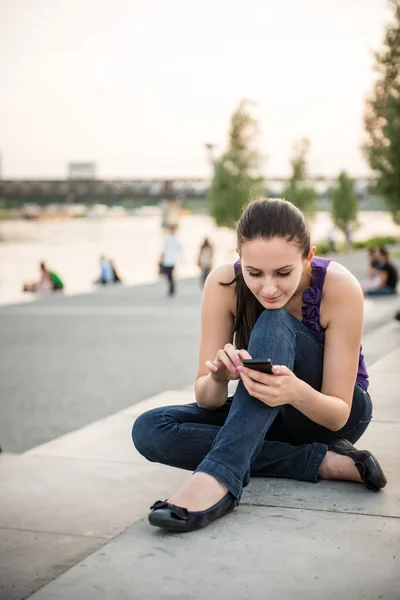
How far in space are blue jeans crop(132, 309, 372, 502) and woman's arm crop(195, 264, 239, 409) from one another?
126 millimetres

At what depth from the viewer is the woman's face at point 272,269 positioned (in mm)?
3064

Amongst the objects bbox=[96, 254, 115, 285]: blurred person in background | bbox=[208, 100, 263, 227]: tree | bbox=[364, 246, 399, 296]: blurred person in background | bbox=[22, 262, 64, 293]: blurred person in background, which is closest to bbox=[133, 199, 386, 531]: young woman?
bbox=[364, 246, 399, 296]: blurred person in background

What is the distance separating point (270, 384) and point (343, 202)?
57592 mm

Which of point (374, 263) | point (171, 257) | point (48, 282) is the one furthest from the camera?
point (48, 282)

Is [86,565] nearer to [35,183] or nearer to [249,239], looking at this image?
[249,239]

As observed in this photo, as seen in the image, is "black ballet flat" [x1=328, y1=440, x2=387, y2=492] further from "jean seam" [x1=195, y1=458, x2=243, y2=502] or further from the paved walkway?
"jean seam" [x1=195, y1=458, x2=243, y2=502]

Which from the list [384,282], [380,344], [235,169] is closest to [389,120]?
[384,282]

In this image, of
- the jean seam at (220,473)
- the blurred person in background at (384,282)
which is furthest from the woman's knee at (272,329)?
the blurred person in background at (384,282)

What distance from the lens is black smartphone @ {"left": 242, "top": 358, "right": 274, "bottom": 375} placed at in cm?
289

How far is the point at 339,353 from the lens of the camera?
318 centimetres

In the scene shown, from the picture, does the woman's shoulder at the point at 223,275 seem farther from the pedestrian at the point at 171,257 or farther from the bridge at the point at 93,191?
the bridge at the point at 93,191

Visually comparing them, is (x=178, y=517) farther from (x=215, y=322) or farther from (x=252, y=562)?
(x=215, y=322)

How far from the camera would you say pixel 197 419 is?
349cm

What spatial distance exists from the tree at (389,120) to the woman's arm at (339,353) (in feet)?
33.3
